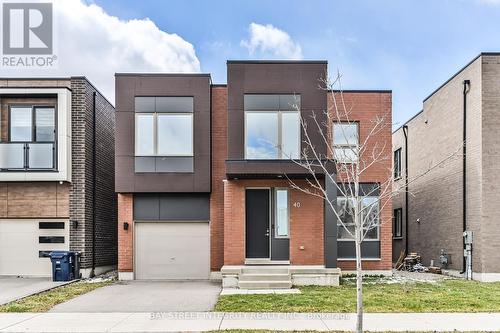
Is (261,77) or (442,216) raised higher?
(261,77)

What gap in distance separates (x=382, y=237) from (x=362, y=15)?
25.3ft

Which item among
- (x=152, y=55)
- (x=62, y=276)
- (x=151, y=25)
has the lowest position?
(x=62, y=276)

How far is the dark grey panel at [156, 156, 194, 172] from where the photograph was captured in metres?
16.3

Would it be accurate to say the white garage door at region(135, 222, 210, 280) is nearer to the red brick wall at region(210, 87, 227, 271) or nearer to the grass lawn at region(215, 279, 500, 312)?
the red brick wall at region(210, 87, 227, 271)

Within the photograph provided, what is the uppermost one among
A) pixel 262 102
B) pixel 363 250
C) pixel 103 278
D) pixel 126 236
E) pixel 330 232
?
pixel 262 102

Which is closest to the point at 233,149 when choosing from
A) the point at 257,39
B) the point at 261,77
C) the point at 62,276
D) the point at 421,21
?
the point at 261,77

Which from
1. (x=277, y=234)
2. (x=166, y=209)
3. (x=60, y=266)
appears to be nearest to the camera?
(x=277, y=234)

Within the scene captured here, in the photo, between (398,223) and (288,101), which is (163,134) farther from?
(398,223)

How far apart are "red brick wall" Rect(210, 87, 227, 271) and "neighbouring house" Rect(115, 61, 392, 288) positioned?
0.12 feet

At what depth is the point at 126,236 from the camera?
54.3ft

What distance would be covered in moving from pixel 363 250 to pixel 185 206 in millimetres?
6545

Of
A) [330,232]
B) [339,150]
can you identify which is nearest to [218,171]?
[339,150]

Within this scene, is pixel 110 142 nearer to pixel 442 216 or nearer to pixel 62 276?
pixel 62 276

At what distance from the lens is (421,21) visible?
16688 millimetres
